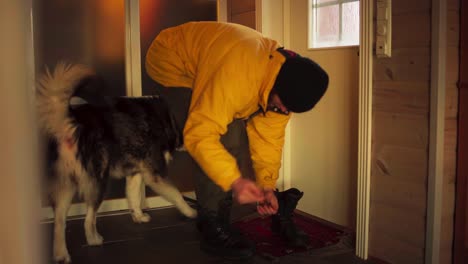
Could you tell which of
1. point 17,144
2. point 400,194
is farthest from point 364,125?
point 17,144

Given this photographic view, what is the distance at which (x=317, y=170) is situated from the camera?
2111 mm

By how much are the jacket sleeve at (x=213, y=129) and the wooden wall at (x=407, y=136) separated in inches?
23.7

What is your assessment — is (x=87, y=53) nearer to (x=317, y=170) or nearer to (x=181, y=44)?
(x=181, y=44)

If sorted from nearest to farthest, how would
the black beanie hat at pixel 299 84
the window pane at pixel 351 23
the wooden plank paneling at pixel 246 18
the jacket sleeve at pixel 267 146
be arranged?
the black beanie hat at pixel 299 84, the jacket sleeve at pixel 267 146, the window pane at pixel 351 23, the wooden plank paneling at pixel 246 18

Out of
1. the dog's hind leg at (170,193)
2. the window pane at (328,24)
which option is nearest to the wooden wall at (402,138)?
the window pane at (328,24)

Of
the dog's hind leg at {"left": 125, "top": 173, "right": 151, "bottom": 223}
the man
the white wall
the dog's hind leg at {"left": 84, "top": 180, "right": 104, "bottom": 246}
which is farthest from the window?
the white wall

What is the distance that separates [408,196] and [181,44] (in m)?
0.88

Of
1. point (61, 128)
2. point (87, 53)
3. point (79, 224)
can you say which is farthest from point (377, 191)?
point (87, 53)

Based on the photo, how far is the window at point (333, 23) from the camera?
1.92 meters

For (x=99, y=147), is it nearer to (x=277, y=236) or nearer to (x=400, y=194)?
(x=277, y=236)

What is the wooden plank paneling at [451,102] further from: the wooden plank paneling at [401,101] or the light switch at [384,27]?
the light switch at [384,27]

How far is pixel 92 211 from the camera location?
175 cm

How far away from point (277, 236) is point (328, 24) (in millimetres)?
939

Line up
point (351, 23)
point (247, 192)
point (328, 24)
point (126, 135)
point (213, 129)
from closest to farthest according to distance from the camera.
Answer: point (247, 192), point (213, 129), point (126, 135), point (351, 23), point (328, 24)
